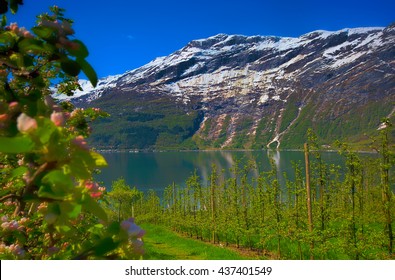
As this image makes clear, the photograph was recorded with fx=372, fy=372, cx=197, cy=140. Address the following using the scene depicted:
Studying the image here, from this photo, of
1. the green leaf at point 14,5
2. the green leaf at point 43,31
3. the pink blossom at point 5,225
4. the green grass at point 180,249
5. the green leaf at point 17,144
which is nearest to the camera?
the green leaf at point 17,144

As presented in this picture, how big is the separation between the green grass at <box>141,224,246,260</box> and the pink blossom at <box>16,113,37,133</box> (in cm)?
1218

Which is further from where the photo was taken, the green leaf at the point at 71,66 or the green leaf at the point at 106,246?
the green leaf at the point at 71,66

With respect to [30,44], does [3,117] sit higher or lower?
lower

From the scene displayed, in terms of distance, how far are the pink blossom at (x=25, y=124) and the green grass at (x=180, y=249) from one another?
12.2 meters

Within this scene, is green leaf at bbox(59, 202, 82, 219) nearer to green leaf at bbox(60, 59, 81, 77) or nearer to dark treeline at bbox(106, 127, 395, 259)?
green leaf at bbox(60, 59, 81, 77)

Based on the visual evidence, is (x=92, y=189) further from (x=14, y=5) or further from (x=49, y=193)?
(x=14, y=5)

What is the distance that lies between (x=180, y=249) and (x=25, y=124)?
19.1 metres

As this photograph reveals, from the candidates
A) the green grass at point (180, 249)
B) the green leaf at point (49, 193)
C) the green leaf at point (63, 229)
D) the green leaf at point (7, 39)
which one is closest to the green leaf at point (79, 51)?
the green leaf at point (7, 39)

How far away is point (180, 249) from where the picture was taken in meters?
18.9

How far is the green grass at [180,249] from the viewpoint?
15414 millimetres

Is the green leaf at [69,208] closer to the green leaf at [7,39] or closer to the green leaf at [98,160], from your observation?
the green leaf at [98,160]

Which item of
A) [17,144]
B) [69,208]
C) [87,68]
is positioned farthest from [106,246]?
[87,68]
